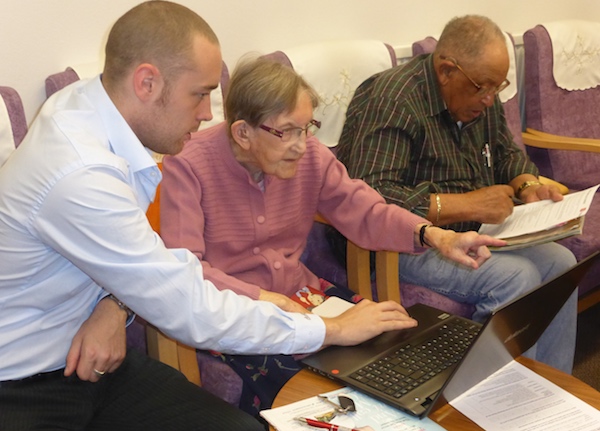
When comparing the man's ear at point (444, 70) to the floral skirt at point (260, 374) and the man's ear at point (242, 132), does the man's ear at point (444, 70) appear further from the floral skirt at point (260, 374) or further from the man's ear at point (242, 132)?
the floral skirt at point (260, 374)

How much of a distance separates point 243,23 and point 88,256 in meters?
1.36

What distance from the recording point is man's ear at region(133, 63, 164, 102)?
1281 mm

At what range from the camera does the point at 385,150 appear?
2.06 metres

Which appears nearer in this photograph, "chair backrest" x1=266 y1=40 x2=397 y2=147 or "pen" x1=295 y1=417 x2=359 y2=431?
"pen" x1=295 y1=417 x2=359 y2=431

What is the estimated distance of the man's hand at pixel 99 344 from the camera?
4.33ft

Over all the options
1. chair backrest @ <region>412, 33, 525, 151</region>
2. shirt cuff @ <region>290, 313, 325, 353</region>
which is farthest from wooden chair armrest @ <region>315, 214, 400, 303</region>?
chair backrest @ <region>412, 33, 525, 151</region>

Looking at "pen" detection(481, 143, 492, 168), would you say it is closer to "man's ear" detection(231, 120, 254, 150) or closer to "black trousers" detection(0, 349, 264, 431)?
"man's ear" detection(231, 120, 254, 150)

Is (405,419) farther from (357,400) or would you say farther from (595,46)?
(595,46)

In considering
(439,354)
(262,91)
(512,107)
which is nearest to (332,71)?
(262,91)

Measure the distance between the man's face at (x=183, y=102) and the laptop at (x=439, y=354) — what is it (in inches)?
19.0

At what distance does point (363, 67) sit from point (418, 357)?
1288mm

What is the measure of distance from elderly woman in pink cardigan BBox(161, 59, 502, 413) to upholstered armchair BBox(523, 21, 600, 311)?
1.27 metres

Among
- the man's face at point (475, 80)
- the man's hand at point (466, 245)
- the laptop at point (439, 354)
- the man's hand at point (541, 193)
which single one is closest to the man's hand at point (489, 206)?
the man's hand at point (541, 193)

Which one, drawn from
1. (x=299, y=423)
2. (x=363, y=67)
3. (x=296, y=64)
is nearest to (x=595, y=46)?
(x=363, y=67)
